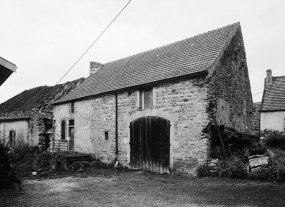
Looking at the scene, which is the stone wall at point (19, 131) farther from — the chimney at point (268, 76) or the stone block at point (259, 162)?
the chimney at point (268, 76)

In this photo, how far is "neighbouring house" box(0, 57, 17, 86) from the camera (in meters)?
7.46

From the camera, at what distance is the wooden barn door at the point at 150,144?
444 inches

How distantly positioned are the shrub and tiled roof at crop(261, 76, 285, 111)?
1129 centimetres

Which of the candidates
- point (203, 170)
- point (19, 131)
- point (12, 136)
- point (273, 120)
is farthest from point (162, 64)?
point (12, 136)

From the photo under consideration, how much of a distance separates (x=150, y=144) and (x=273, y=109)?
11.2 meters

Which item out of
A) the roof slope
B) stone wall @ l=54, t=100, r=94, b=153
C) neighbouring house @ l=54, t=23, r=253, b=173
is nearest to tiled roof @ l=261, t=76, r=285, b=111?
neighbouring house @ l=54, t=23, r=253, b=173

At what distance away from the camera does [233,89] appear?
42.7ft

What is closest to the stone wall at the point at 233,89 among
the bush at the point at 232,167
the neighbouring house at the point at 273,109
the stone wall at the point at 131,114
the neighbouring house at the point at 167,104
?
the neighbouring house at the point at 167,104

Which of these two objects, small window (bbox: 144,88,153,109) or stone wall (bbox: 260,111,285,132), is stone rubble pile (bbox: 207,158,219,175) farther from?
stone wall (bbox: 260,111,285,132)

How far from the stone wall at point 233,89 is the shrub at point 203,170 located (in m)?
2.10

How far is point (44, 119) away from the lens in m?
20.4

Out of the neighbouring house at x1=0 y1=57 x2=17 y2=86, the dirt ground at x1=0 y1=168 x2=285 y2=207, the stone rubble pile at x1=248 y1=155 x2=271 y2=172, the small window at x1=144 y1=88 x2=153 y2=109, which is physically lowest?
the dirt ground at x1=0 y1=168 x2=285 y2=207

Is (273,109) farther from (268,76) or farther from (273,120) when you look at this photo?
(268,76)

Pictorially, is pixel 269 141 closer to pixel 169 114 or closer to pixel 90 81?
pixel 169 114
